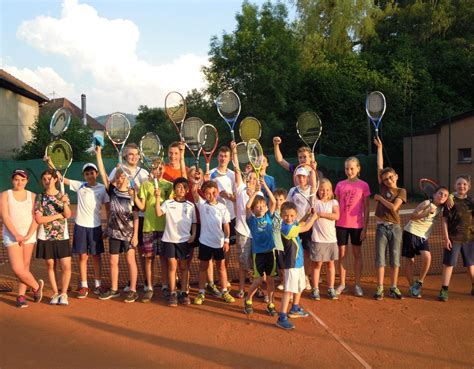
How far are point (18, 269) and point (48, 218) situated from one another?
599 millimetres

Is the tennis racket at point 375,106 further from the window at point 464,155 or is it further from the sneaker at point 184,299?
the window at point 464,155

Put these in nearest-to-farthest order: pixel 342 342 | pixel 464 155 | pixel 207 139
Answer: pixel 342 342, pixel 207 139, pixel 464 155

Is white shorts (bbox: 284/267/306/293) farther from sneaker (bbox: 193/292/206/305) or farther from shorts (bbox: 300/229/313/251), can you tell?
sneaker (bbox: 193/292/206/305)

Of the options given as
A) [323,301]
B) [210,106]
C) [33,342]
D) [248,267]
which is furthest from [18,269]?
[210,106]

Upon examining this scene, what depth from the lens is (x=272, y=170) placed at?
15.2 meters

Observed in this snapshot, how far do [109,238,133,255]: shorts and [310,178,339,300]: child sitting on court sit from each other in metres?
1.97

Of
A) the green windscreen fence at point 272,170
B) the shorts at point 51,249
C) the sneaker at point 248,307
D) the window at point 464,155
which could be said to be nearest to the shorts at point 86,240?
the shorts at point 51,249

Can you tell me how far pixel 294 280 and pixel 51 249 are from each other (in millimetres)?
2555

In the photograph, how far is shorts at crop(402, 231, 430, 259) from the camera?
4.89m

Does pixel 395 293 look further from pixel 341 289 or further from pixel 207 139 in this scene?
pixel 207 139

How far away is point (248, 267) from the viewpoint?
15.1 feet

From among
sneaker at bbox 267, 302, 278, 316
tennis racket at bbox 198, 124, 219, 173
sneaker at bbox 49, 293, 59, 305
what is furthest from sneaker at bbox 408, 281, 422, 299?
sneaker at bbox 49, 293, 59, 305

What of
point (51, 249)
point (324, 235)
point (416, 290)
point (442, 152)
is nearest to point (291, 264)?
point (324, 235)

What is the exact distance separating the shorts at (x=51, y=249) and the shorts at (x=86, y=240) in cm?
14
